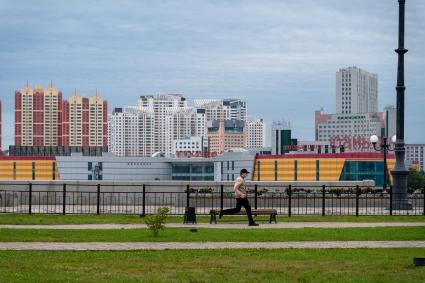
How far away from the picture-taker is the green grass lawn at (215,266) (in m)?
14.8

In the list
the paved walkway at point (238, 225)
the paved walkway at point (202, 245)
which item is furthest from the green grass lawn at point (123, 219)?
the paved walkway at point (202, 245)

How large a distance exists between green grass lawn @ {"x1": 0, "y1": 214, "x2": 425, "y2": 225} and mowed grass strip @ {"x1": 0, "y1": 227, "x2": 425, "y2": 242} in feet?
15.3

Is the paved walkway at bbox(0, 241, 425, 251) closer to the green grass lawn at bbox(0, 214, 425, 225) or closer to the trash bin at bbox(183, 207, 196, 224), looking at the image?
the trash bin at bbox(183, 207, 196, 224)

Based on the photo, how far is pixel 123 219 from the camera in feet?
104

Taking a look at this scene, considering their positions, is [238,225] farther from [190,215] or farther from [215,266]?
[215,266]

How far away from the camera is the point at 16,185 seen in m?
44.3

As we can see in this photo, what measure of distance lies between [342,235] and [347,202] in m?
18.4

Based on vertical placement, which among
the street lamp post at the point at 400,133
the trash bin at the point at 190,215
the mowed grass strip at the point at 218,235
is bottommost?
the mowed grass strip at the point at 218,235

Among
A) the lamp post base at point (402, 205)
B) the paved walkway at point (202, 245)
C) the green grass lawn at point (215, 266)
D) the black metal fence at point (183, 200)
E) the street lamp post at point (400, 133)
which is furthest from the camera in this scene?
the black metal fence at point (183, 200)

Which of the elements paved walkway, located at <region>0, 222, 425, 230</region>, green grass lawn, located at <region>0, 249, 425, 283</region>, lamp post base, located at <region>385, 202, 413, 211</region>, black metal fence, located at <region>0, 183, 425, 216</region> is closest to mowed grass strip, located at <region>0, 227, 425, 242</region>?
paved walkway, located at <region>0, 222, 425, 230</region>

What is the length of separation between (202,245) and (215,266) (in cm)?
445

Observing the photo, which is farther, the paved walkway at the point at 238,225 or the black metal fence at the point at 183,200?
the black metal fence at the point at 183,200

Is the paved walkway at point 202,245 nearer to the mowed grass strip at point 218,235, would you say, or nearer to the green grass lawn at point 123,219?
the mowed grass strip at point 218,235

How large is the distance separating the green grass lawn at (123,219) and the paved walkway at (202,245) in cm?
873
